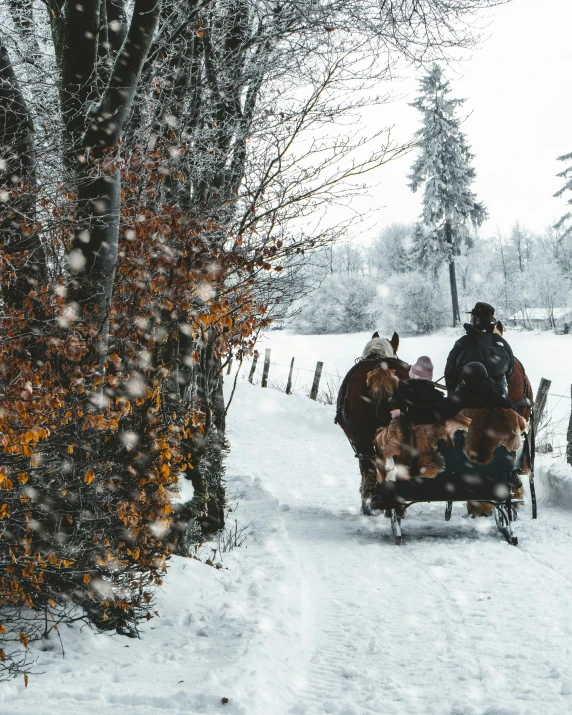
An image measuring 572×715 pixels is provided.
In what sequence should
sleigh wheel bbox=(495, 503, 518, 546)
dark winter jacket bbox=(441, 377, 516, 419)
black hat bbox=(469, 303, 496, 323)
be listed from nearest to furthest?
1. sleigh wheel bbox=(495, 503, 518, 546)
2. dark winter jacket bbox=(441, 377, 516, 419)
3. black hat bbox=(469, 303, 496, 323)

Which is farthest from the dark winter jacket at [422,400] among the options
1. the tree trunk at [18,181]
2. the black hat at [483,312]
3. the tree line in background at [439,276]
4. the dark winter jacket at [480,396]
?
the tree line in background at [439,276]

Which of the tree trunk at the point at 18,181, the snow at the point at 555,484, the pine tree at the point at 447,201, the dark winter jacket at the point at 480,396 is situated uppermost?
the pine tree at the point at 447,201

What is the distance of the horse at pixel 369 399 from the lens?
26.8ft

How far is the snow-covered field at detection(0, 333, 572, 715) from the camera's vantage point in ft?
10.9

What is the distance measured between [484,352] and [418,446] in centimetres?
168

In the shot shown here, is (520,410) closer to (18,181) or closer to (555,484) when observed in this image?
(555,484)

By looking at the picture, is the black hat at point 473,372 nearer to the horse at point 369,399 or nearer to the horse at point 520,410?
the horse at point 520,410

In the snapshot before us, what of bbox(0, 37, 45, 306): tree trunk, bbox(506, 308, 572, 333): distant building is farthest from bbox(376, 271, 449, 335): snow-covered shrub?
bbox(0, 37, 45, 306): tree trunk

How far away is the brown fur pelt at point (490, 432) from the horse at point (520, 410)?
1.02 ft

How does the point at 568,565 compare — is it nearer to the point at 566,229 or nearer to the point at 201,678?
the point at 201,678

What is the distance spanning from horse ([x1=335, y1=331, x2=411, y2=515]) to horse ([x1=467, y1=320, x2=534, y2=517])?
127 cm

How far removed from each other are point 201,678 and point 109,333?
2204 mm

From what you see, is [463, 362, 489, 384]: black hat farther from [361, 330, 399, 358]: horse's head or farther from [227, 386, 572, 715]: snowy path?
[361, 330, 399, 358]: horse's head

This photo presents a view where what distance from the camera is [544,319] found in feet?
189
